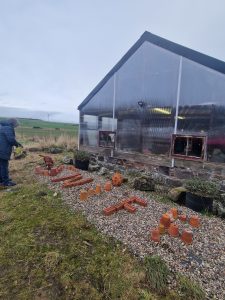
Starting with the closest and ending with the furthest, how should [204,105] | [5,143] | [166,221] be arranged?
[166,221] < [204,105] < [5,143]

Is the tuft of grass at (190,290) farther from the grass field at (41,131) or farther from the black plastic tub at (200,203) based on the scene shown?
the grass field at (41,131)

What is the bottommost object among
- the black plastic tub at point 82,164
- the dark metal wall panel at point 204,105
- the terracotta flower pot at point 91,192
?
the terracotta flower pot at point 91,192

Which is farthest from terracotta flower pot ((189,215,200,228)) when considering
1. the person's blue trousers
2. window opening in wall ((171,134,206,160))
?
the person's blue trousers

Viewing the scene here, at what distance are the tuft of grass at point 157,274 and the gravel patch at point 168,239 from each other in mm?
127

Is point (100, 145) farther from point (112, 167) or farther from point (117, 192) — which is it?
point (117, 192)

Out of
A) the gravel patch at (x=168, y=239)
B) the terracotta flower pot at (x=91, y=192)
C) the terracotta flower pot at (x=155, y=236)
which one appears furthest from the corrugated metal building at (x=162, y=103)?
the terracotta flower pot at (x=155, y=236)

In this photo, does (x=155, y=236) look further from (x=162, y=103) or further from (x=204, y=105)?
(x=162, y=103)

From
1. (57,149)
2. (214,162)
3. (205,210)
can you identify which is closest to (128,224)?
(205,210)

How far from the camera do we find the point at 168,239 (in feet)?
12.0

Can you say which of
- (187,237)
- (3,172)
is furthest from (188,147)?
(3,172)

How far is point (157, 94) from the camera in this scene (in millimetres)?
6750

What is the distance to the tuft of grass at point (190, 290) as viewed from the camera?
2541mm

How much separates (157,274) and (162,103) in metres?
4.94

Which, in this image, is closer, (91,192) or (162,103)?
(91,192)
